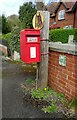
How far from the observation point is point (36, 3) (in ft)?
124

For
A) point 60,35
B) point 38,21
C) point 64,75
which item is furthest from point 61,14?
point 64,75

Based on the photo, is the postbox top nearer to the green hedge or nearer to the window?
the green hedge

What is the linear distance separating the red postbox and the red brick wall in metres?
0.45

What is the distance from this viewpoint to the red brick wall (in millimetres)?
4694

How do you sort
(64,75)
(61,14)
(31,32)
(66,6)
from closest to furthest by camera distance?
(64,75), (31,32), (66,6), (61,14)

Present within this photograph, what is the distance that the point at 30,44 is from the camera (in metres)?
5.45

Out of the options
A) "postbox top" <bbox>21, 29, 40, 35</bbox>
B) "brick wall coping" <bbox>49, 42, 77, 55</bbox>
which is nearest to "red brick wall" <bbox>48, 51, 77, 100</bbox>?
"brick wall coping" <bbox>49, 42, 77, 55</bbox>

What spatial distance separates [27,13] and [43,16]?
2940 cm

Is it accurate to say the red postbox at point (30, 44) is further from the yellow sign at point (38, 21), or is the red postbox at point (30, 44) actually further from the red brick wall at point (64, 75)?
the red brick wall at point (64, 75)

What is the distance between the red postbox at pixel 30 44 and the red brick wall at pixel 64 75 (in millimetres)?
453

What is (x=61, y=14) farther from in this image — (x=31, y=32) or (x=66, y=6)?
(x=31, y=32)

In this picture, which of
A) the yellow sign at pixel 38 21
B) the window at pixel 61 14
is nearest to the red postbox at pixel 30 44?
the yellow sign at pixel 38 21

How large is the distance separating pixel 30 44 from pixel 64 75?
110 centimetres

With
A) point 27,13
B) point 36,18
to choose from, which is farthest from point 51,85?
point 27,13
